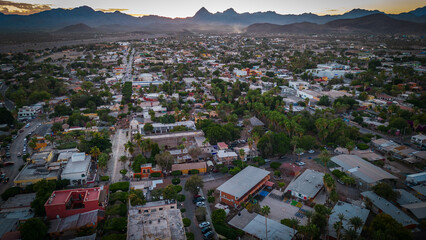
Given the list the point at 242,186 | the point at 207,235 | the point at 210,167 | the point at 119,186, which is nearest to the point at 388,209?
the point at 242,186

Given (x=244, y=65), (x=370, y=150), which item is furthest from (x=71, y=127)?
(x=244, y=65)

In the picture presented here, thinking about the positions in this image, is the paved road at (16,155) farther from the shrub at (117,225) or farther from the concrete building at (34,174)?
the shrub at (117,225)

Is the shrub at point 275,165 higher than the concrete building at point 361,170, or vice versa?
the concrete building at point 361,170

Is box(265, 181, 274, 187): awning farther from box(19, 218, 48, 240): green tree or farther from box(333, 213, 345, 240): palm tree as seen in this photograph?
box(19, 218, 48, 240): green tree

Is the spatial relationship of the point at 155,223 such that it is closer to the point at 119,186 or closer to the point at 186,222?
the point at 186,222

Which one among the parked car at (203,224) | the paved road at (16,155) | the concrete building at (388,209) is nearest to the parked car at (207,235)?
the parked car at (203,224)

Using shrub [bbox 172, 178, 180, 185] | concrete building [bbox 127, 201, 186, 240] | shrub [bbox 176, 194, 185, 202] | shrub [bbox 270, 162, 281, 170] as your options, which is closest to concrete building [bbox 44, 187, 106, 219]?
concrete building [bbox 127, 201, 186, 240]
